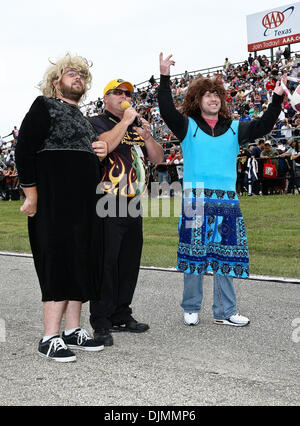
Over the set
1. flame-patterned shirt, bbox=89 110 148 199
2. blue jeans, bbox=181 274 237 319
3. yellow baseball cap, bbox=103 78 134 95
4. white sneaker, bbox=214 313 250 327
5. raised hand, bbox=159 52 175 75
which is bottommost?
white sneaker, bbox=214 313 250 327

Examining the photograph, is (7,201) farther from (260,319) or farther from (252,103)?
(260,319)

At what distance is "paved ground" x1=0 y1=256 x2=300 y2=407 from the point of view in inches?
114

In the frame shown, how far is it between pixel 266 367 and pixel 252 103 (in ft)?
62.0

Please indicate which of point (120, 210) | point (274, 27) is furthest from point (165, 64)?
point (274, 27)

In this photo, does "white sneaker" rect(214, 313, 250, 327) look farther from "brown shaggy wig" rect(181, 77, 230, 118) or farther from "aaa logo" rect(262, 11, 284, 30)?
"aaa logo" rect(262, 11, 284, 30)

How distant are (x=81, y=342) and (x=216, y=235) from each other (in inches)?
54.7

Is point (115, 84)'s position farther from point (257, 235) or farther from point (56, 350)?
point (257, 235)

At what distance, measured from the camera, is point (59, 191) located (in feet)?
11.8

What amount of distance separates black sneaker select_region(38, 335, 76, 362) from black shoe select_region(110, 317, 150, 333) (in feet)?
2.59

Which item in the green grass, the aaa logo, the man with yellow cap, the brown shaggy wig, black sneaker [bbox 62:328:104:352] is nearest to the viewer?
black sneaker [bbox 62:328:104:352]

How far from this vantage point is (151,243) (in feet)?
31.3

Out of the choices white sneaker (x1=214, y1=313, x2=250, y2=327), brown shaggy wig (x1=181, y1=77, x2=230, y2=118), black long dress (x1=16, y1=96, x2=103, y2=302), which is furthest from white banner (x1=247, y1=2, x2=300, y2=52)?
black long dress (x1=16, y1=96, x2=103, y2=302)

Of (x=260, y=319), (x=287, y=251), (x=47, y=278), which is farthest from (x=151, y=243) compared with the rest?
(x=47, y=278)

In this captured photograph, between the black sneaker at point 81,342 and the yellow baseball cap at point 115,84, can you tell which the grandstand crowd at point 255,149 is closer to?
the yellow baseball cap at point 115,84
